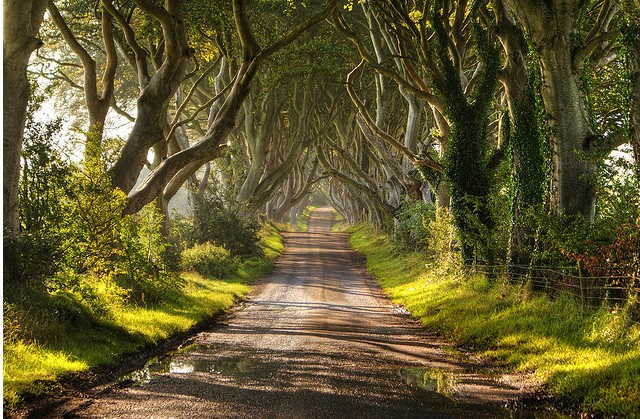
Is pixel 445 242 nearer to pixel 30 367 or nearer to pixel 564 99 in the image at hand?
pixel 564 99

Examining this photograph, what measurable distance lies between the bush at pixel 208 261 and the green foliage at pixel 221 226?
2.51m

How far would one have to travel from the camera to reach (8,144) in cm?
978

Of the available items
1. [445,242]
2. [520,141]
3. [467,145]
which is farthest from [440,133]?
[520,141]

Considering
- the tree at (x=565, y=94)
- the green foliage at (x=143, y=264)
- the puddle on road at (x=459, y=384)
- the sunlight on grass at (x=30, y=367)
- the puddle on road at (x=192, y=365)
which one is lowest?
the puddle on road at (x=192, y=365)

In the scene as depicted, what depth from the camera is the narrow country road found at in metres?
6.96

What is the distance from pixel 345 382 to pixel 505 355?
3081 millimetres

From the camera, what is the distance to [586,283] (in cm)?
1028

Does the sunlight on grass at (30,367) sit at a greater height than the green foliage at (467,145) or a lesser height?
lesser

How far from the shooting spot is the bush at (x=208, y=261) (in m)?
22.5

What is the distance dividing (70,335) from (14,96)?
3888mm

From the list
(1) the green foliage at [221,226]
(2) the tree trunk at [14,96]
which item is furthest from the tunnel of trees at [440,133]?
(1) the green foliage at [221,226]

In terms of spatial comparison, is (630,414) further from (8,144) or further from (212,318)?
(212,318)

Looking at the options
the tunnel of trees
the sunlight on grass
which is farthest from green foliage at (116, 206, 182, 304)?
the sunlight on grass

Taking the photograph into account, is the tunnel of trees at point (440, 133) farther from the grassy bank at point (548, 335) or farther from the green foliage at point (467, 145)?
the grassy bank at point (548, 335)
